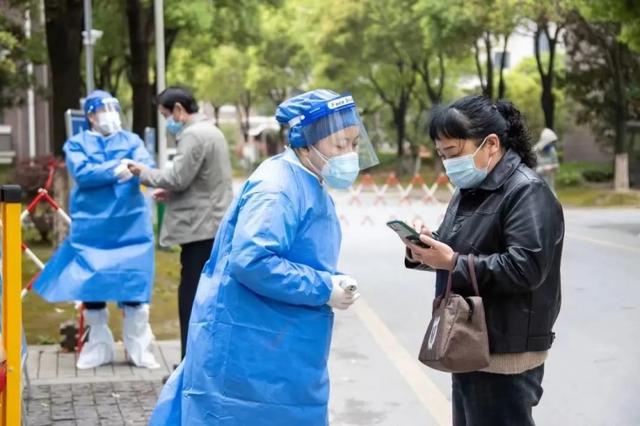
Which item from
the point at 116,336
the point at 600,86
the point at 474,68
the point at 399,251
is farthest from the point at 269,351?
the point at 474,68

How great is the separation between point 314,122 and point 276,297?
0.64 meters

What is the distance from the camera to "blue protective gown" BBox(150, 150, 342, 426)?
3.36 meters

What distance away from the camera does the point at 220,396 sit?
346 cm

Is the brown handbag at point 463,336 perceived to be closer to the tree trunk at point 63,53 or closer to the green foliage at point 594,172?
the tree trunk at point 63,53

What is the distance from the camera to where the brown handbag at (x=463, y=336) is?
3.36 meters

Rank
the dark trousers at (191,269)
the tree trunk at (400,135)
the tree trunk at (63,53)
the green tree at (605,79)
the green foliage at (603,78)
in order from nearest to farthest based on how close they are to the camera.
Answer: the dark trousers at (191,269) → the tree trunk at (63,53) → the green tree at (605,79) → the green foliage at (603,78) → the tree trunk at (400,135)

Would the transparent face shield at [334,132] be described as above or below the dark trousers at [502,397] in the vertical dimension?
above

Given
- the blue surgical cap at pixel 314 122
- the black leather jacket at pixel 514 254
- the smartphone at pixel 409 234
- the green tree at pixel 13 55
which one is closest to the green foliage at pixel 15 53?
the green tree at pixel 13 55

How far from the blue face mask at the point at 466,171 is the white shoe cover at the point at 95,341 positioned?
4258mm

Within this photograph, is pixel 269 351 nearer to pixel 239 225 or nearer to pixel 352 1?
pixel 239 225

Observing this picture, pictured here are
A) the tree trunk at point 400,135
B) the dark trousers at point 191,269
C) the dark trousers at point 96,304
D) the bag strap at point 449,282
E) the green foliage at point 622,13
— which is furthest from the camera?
the tree trunk at point 400,135

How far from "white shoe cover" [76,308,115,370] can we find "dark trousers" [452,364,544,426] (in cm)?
421

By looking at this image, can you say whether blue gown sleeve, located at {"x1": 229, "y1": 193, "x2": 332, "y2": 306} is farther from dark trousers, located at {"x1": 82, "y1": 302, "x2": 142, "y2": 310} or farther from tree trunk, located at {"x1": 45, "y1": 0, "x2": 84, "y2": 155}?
tree trunk, located at {"x1": 45, "y1": 0, "x2": 84, "y2": 155}

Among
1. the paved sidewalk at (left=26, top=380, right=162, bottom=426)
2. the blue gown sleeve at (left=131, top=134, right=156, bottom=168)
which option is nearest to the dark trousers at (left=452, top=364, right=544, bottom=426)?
the paved sidewalk at (left=26, top=380, right=162, bottom=426)
